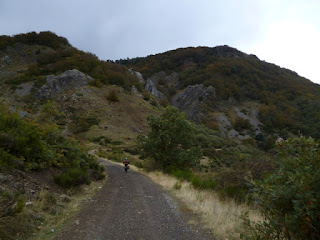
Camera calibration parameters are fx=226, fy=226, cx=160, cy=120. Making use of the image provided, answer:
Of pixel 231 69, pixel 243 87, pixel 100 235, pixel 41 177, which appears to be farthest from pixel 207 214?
pixel 231 69

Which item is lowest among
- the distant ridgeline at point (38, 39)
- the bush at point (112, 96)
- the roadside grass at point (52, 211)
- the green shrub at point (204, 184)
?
the roadside grass at point (52, 211)

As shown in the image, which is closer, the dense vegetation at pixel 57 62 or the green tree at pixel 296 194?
the green tree at pixel 296 194

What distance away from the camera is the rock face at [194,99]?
70188 millimetres

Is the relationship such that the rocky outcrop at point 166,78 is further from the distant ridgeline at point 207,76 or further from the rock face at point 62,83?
the rock face at point 62,83

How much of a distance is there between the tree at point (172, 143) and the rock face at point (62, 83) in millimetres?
34723

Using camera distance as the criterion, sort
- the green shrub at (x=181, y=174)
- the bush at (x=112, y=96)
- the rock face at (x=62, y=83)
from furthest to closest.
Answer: the bush at (x=112, y=96), the rock face at (x=62, y=83), the green shrub at (x=181, y=174)

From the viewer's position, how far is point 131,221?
6.24m

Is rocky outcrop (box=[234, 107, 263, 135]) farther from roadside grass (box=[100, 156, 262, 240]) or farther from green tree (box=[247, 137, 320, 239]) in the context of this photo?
green tree (box=[247, 137, 320, 239])

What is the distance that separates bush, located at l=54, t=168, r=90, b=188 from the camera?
8.97 metres

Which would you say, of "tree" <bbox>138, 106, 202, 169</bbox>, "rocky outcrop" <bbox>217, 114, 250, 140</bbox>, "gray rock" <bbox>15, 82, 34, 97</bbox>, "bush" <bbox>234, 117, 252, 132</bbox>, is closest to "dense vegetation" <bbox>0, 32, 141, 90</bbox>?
"gray rock" <bbox>15, 82, 34, 97</bbox>

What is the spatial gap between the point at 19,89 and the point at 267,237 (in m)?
53.9

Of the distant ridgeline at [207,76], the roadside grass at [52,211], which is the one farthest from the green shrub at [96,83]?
the roadside grass at [52,211]

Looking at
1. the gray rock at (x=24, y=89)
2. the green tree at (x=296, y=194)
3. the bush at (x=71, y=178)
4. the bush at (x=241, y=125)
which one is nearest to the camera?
the green tree at (x=296, y=194)

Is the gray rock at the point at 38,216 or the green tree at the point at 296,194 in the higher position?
the green tree at the point at 296,194
